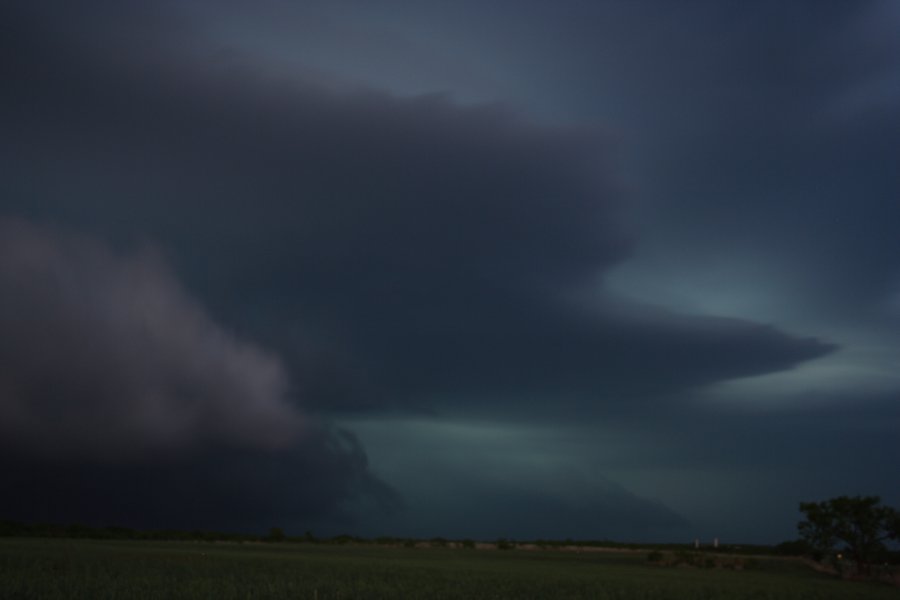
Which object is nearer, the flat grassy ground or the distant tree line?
the flat grassy ground

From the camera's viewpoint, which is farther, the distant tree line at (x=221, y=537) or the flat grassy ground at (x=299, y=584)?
the distant tree line at (x=221, y=537)

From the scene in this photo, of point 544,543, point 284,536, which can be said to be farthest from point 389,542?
point 544,543

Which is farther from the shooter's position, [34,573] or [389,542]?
[389,542]

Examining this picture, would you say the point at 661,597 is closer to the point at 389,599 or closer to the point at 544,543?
the point at 389,599

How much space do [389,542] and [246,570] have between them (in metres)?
109

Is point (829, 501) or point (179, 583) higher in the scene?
point (829, 501)

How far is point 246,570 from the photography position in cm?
5012

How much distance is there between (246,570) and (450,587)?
1518 cm

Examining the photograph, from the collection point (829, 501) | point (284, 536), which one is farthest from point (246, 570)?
point (284, 536)

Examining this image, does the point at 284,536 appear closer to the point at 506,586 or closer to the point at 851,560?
the point at 851,560

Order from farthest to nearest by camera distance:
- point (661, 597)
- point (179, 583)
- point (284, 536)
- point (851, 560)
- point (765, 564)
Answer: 1. point (284, 536)
2. point (765, 564)
3. point (851, 560)
4. point (661, 597)
5. point (179, 583)

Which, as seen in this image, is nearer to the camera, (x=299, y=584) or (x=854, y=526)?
(x=299, y=584)

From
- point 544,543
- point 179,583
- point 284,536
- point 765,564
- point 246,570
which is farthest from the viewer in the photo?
point 544,543

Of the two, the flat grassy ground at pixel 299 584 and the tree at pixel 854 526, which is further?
the tree at pixel 854 526
